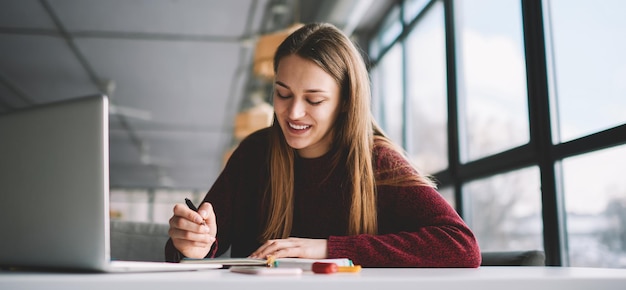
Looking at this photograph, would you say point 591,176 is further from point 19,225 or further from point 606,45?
point 19,225

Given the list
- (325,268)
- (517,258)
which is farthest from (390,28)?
(325,268)

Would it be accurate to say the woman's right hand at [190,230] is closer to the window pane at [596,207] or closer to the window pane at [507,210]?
the window pane at [596,207]

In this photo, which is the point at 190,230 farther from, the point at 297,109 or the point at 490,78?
the point at 490,78

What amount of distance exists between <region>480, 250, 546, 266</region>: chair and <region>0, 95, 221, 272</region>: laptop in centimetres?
90

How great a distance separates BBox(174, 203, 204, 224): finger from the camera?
1.12 metres

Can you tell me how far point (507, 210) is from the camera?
285 cm

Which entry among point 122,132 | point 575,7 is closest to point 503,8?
point 575,7

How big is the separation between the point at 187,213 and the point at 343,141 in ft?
1.75

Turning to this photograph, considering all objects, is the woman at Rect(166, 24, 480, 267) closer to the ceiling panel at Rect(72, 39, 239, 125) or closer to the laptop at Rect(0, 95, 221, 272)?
the laptop at Rect(0, 95, 221, 272)

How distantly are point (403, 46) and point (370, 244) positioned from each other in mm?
3329

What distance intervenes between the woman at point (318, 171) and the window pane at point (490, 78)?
1.30 meters

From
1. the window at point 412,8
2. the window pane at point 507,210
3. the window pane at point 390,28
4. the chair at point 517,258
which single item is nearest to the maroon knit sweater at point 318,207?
the chair at point 517,258

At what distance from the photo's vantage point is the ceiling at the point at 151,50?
4.29 m

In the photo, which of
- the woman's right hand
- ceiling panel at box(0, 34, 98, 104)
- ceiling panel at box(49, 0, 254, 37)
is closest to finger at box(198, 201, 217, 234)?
the woman's right hand
